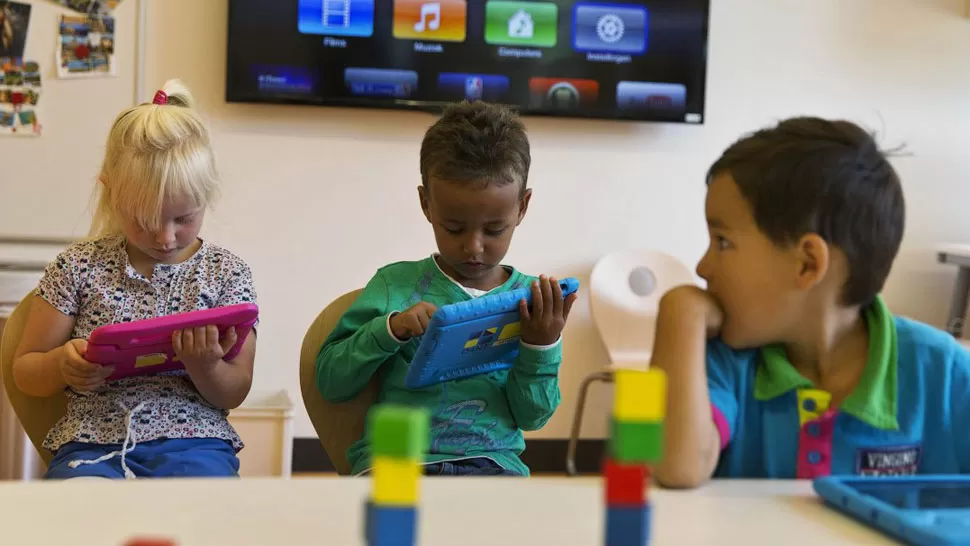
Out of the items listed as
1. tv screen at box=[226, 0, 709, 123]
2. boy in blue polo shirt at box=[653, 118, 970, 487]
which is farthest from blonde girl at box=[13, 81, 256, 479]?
tv screen at box=[226, 0, 709, 123]

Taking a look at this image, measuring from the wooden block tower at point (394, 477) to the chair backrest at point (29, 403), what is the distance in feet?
3.57

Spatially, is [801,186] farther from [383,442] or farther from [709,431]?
[383,442]

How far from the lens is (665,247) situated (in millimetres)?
3188

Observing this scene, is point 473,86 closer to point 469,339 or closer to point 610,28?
point 610,28

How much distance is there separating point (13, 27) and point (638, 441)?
9.10 feet

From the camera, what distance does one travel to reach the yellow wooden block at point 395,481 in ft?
1.43

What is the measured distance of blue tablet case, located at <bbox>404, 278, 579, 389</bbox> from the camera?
1.22m

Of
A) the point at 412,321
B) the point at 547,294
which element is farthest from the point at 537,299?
the point at 412,321

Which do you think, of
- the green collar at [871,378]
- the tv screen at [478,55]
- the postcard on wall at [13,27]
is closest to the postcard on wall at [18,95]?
the postcard on wall at [13,27]

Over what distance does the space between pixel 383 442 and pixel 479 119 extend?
44.9 inches

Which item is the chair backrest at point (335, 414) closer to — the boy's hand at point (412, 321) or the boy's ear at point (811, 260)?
the boy's hand at point (412, 321)

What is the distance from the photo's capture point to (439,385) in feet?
4.59

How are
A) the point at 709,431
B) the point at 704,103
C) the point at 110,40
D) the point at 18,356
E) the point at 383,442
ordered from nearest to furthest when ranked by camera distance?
the point at 383,442, the point at 709,431, the point at 18,356, the point at 110,40, the point at 704,103

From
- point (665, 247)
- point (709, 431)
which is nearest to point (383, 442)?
point (709, 431)
